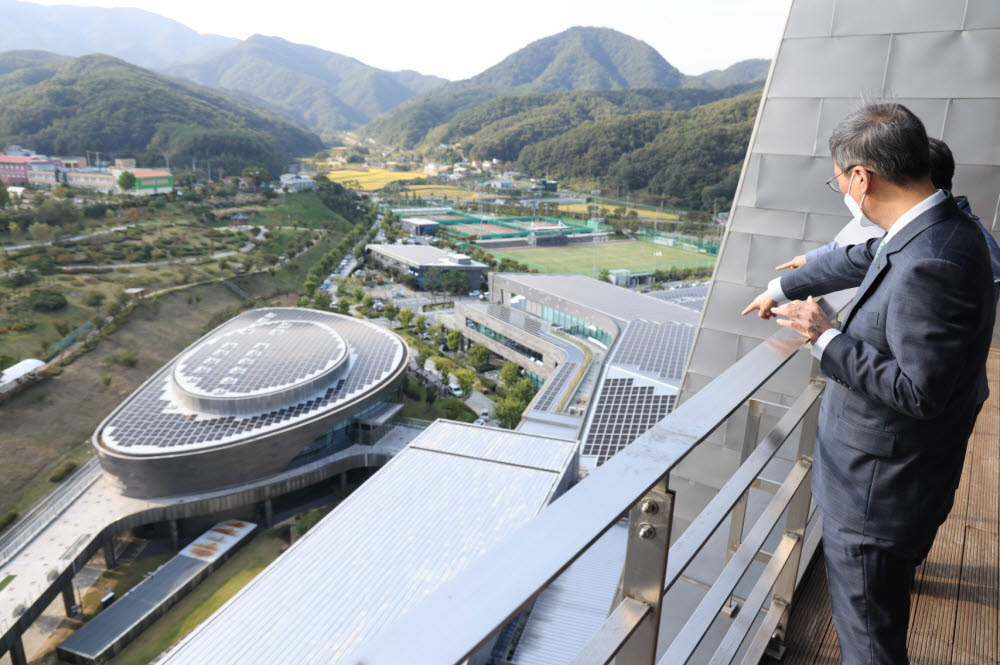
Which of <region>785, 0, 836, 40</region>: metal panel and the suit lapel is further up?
<region>785, 0, 836, 40</region>: metal panel

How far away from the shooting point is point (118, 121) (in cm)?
3747

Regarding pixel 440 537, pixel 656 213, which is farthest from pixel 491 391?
pixel 656 213

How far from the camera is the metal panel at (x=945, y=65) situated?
2.00 meters

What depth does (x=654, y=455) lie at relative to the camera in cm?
59

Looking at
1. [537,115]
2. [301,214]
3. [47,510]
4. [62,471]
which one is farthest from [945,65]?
[537,115]

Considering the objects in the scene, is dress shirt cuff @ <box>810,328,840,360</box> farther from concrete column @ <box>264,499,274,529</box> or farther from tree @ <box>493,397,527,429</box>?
tree @ <box>493,397,527,429</box>

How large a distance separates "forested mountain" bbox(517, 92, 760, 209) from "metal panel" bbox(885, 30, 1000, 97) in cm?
2992

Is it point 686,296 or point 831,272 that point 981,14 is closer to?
point 831,272

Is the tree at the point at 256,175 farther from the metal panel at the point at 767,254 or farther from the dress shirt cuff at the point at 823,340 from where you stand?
the dress shirt cuff at the point at 823,340

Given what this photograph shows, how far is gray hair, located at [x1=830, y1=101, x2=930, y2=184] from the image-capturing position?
79 cm

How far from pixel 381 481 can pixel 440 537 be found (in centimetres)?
126

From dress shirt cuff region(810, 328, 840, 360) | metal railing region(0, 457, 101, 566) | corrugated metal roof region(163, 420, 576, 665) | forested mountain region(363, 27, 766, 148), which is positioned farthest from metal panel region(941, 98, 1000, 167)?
forested mountain region(363, 27, 766, 148)

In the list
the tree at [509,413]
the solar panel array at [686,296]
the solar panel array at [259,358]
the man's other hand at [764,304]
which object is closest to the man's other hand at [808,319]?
the man's other hand at [764,304]

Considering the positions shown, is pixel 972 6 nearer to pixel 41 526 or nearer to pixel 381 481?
pixel 381 481
